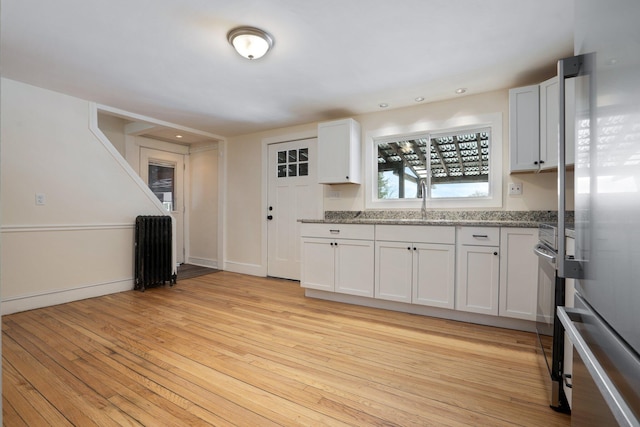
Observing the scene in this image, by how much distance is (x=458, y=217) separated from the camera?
3277 millimetres

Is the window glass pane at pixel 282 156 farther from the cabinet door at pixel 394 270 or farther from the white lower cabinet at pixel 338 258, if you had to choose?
the cabinet door at pixel 394 270

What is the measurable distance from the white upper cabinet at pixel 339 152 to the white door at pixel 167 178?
308cm

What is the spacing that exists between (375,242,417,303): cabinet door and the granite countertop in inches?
10.0

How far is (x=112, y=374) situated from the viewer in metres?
1.84

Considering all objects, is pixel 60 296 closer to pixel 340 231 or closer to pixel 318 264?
pixel 318 264

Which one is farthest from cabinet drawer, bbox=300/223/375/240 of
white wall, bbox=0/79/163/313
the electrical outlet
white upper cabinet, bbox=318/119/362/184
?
white wall, bbox=0/79/163/313

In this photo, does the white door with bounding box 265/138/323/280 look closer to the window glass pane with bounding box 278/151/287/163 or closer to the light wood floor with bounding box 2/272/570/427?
the window glass pane with bounding box 278/151/287/163

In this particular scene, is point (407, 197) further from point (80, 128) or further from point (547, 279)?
point (80, 128)

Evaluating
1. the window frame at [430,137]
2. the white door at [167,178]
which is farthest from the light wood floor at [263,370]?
the white door at [167,178]

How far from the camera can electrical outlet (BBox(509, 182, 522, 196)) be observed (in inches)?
118

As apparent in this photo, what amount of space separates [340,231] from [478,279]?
1410 millimetres

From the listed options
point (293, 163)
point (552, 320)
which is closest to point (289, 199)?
point (293, 163)

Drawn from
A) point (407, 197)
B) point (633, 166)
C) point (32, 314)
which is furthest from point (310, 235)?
point (633, 166)

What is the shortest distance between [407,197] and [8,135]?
4217 millimetres
